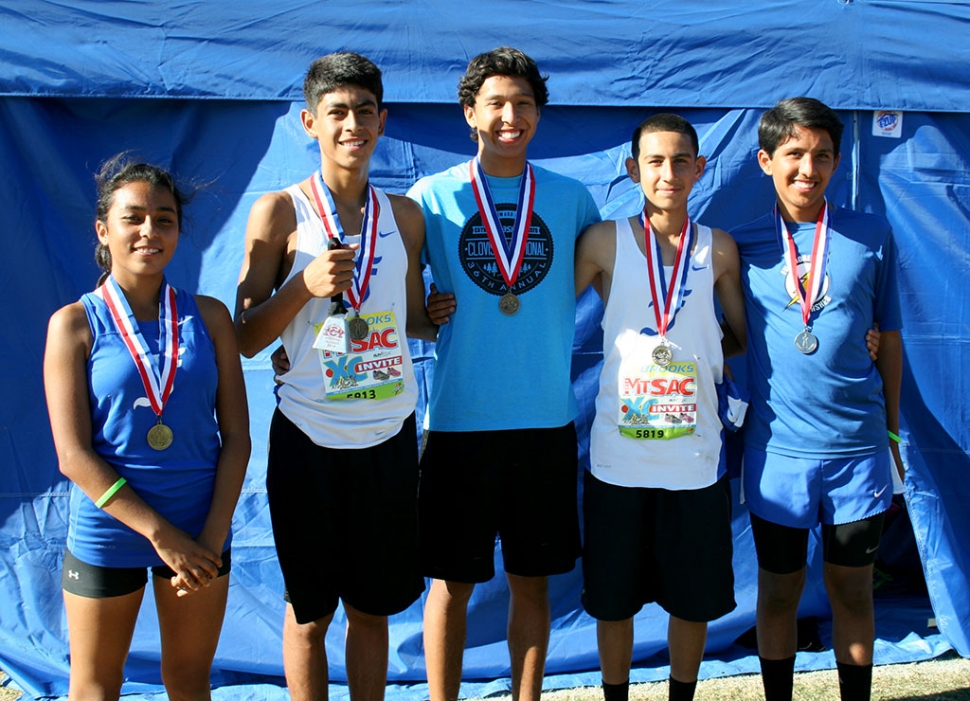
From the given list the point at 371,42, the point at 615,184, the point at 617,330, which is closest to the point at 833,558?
the point at 617,330

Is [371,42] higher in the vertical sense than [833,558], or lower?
higher

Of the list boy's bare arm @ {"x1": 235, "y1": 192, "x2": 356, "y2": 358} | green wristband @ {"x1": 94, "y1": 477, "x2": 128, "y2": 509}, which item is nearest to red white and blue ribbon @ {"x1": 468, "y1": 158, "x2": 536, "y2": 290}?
boy's bare arm @ {"x1": 235, "y1": 192, "x2": 356, "y2": 358}

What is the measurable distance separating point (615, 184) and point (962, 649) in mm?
2397

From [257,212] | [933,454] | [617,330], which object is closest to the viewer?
[257,212]

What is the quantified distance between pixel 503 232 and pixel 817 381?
1074 millimetres

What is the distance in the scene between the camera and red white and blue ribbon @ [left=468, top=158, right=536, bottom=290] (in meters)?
2.72

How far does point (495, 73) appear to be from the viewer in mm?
2785

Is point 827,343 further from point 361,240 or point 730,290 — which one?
point 361,240

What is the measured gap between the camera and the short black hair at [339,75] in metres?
2.60

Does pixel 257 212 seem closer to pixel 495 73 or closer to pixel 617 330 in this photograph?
pixel 495 73

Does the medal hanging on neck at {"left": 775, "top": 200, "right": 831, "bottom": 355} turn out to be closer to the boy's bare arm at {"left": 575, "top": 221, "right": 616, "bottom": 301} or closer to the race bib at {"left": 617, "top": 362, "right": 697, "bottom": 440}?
the race bib at {"left": 617, "top": 362, "right": 697, "bottom": 440}

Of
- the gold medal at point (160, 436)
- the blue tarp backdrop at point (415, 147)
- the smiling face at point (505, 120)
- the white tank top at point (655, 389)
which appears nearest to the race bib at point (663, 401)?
the white tank top at point (655, 389)

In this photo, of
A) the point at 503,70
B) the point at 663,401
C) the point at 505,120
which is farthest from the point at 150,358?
the point at 663,401

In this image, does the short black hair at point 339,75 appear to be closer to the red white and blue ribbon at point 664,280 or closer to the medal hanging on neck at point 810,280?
the red white and blue ribbon at point 664,280
